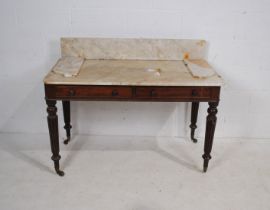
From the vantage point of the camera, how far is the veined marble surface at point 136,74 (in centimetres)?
180

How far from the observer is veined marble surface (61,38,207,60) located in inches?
87.6

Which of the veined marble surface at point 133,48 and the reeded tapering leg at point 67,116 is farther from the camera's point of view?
the reeded tapering leg at point 67,116

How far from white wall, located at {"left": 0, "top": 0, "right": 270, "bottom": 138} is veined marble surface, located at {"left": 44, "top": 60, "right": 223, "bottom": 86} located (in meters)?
0.25

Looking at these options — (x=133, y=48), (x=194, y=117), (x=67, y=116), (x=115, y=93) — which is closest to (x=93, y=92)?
A: (x=115, y=93)

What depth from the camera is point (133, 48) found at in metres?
2.24

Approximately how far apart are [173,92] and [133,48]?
1.91 feet

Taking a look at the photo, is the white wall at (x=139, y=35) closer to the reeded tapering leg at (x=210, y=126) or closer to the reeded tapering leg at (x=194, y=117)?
the reeded tapering leg at (x=194, y=117)

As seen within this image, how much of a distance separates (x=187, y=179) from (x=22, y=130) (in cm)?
144

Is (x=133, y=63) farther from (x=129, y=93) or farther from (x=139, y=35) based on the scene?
(x=129, y=93)

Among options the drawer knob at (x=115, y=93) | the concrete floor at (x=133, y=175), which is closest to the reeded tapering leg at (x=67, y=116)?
the concrete floor at (x=133, y=175)

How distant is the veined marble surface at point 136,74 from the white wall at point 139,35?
10.0 inches

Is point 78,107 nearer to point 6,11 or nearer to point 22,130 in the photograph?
point 22,130

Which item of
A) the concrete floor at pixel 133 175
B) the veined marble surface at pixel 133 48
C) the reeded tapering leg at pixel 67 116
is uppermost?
the veined marble surface at pixel 133 48

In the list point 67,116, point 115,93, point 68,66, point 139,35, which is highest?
point 139,35
